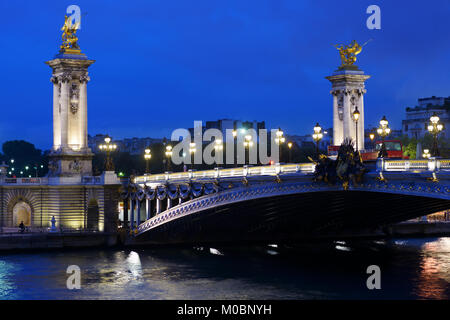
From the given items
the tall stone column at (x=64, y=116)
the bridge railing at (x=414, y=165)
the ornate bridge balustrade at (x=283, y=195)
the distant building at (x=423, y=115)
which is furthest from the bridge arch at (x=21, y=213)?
the distant building at (x=423, y=115)

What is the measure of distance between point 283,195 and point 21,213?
28.9m

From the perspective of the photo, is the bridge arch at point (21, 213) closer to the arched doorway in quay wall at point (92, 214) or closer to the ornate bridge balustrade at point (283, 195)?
the arched doorway in quay wall at point (92, 214)

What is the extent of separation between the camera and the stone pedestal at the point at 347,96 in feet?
214

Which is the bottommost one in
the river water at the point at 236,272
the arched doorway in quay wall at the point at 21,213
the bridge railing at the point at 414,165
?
the river water at the point at 236,272

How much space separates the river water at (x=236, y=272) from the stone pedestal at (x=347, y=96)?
8.39m

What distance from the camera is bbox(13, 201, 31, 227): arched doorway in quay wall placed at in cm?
6988

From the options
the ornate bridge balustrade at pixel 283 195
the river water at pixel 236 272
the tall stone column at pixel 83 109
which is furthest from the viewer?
the tall stone column at pixel 83 109

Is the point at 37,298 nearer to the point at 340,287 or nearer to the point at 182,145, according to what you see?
the point at 340,287

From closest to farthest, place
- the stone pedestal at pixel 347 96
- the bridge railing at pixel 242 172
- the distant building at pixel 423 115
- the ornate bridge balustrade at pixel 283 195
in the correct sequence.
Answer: the ornate bridge balustrade at pixel 283 195 < the bridge railing at pixel 242 172 < the stone pedestal at pixel 347 96 < the distant building at pixel 423 115

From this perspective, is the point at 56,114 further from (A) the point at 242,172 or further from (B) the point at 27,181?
(A) the point at 242,172

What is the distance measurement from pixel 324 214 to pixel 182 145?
54674 millimetres

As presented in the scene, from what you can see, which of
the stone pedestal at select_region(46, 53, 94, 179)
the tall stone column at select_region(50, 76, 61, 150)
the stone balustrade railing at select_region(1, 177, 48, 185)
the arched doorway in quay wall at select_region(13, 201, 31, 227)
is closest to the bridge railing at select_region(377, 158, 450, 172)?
the stone pedestal at select_region(46, 53, 94, 179)
